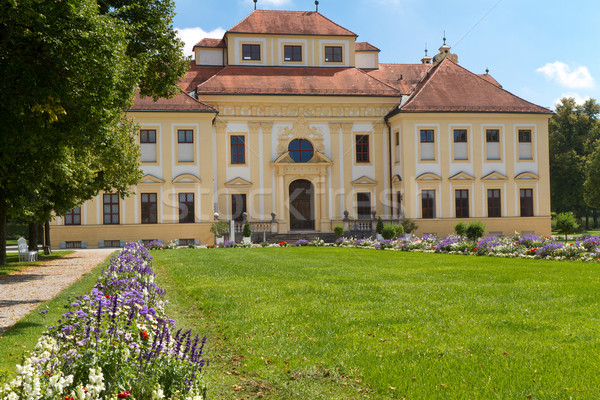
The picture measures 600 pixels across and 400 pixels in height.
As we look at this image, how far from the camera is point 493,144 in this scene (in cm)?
3819

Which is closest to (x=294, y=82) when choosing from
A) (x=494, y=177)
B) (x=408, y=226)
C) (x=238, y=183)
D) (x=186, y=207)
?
(x=238, y=183)

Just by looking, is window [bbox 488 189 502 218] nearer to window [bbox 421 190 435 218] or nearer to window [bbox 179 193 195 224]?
window [bbox 421 190 435 218]

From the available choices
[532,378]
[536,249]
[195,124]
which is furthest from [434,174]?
[532,378]

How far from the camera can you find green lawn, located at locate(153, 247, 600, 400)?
5.43 m

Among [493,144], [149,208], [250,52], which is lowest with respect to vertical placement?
[149,208]

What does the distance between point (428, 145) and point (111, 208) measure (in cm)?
2024

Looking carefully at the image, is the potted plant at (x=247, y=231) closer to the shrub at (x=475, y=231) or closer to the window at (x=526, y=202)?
the shrub at (x=475, y=231)

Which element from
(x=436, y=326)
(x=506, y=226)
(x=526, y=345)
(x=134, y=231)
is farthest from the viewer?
(x=506, y=226)

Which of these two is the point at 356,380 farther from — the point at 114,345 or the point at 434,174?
the point at 434,174

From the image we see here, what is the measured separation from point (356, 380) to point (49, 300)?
26.6 ft

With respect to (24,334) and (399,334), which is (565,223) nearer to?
(399,334)

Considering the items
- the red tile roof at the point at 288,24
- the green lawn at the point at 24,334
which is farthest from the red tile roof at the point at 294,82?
the green lawn at the point at 24,334

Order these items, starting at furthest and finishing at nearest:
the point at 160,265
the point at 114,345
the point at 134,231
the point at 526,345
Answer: the point at 134,231
the point at 160,265
the point at 526,345
the point at 114,345

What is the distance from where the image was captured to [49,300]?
11.6m
